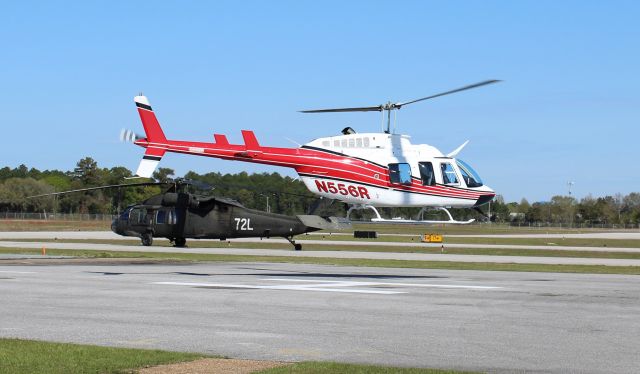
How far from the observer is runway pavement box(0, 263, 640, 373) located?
1359cm

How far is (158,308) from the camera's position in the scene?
19281 millimetres

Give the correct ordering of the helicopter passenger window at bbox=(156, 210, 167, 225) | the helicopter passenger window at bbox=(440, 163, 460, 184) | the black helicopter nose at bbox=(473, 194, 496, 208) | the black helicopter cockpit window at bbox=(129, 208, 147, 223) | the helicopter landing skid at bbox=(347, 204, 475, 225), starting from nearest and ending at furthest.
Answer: the helicopter landing skid at bbox=(347, 204, 475, 225)
the helicopter passenger window at bbox=(440, 163, 460, 184)
the black helicopter nose at bbox=(473, 194, 496, 208)
the helicopter passenger window at bbox=(156, 210, 167, 225)
the black helicopter cockpit window at bbox=(129, 208, 147, 223)

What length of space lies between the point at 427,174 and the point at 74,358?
108ft

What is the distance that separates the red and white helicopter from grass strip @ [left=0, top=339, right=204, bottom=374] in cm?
3070

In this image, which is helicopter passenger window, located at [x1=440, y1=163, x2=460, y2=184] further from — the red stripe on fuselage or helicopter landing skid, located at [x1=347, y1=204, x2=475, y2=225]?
helicopter landing skid, located at [x1=347, y1=204, x2=475, y2=225]

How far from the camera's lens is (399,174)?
44.2 m

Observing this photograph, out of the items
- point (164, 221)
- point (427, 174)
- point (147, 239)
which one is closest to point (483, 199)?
point (427, 174)

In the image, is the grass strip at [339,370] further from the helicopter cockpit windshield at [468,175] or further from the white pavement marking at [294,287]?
the helicopter cockpit windshield at [468,175]

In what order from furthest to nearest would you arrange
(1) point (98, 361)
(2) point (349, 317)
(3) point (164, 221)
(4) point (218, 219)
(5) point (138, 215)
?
(5) point (138, 215)
(3) point (164, 221)
(4) point (218, 219)
(2) point (349, 317)
(1) point (98, 361)

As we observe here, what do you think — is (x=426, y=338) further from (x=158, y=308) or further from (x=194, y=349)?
(x=158, y=308)

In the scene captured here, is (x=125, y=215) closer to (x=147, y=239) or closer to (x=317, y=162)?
(x=147, y=239)

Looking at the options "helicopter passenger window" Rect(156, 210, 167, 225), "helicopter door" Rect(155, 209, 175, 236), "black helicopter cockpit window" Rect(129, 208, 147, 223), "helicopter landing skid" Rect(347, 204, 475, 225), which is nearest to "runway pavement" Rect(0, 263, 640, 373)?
"helicopter landing skid" Rect(347, 204, 475, 225)

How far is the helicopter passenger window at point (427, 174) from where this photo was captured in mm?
44344

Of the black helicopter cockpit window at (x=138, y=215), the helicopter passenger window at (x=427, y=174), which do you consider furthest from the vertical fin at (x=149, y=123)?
the helicopter passenger window at (x=427, y=174)
